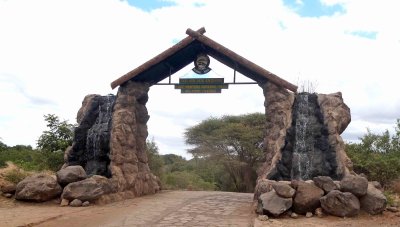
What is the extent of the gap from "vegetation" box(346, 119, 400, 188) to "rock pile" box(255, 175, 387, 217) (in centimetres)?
543

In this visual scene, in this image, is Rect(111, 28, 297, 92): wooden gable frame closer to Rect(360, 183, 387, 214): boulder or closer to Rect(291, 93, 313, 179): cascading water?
Rect(291, 93, 313, 179): cascading water

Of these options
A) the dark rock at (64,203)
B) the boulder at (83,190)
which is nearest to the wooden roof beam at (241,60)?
the boulder at (83,190)

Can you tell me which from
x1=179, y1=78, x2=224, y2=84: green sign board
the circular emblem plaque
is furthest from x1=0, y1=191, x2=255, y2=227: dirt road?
the circular emblem plaque

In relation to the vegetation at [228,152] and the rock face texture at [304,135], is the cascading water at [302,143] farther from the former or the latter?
the vegetation at [228,152]

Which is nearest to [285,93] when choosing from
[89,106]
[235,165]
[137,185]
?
[137,185]

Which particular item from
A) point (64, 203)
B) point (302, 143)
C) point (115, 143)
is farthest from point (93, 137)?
point (302, 143)

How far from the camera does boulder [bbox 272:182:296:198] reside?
901 cm

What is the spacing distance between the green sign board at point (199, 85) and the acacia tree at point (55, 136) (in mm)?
5206

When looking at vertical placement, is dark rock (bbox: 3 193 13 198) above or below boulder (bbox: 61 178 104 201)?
below

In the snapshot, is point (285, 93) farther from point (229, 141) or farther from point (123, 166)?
point (229, 141)

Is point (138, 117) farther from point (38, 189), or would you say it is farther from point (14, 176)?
point (38, 189)

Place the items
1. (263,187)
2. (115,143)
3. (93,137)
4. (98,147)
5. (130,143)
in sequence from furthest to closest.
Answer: (130,143)
(93,137)
(98,147)
(115,143)
(263,187)

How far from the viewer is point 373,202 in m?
8.96

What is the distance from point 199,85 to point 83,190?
4.97 metres
